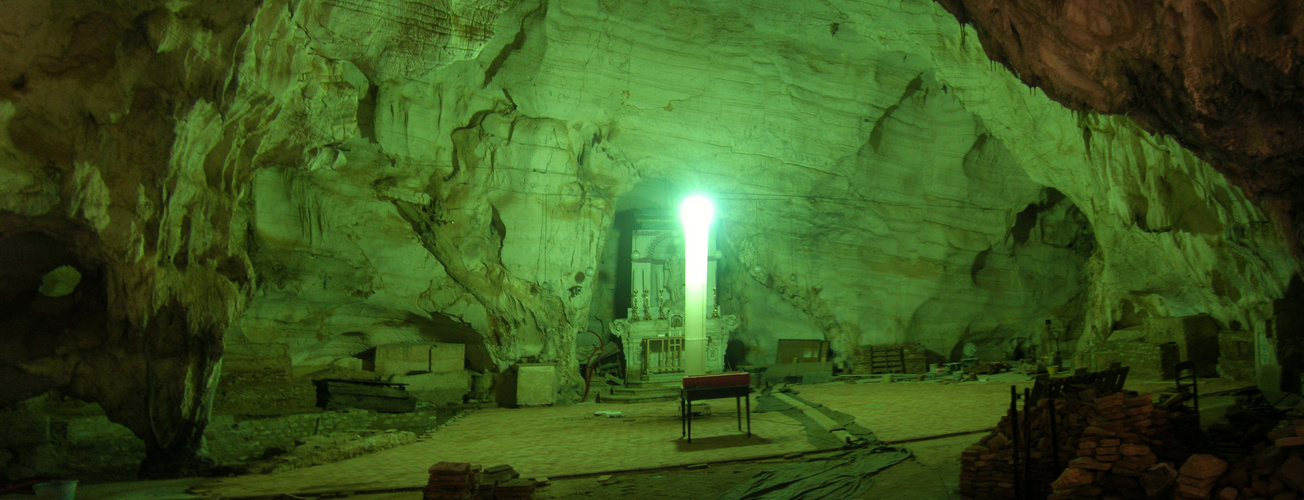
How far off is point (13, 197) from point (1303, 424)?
449 inches

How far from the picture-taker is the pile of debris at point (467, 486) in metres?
6.46

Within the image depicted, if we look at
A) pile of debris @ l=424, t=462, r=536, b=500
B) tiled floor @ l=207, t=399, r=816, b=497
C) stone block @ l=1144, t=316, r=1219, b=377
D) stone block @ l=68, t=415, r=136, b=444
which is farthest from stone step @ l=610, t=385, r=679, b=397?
stone block @ l=1144, t=316, r=1219, b=377

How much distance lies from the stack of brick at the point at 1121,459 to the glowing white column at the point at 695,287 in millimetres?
6515

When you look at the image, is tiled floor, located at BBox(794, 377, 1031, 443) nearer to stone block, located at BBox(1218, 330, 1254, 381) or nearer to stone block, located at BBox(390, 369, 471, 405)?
stone block, located at BBox(1218, 330, 1254, 381)

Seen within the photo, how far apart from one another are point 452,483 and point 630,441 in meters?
3.86

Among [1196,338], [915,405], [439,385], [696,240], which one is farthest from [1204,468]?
[439,385]

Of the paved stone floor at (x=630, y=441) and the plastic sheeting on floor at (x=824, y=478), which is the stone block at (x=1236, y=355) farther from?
the plastic sheeting on floor at (x=824, y=478)

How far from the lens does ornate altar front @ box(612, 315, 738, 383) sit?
1652 centimetres

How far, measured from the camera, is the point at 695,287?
40.8 ft

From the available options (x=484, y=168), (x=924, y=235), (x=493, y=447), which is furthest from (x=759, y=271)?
(x=493, y=447)

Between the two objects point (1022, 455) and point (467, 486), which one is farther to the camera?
point (467, 486)

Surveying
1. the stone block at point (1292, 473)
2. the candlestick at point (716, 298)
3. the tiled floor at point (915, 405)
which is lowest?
the tiled floor at point (915, 405)

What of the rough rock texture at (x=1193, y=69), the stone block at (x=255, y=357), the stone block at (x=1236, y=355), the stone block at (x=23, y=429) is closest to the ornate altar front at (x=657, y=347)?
the stone block at (x=255, y=357)

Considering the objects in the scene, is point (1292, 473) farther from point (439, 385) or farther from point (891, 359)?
point (439, 385)
